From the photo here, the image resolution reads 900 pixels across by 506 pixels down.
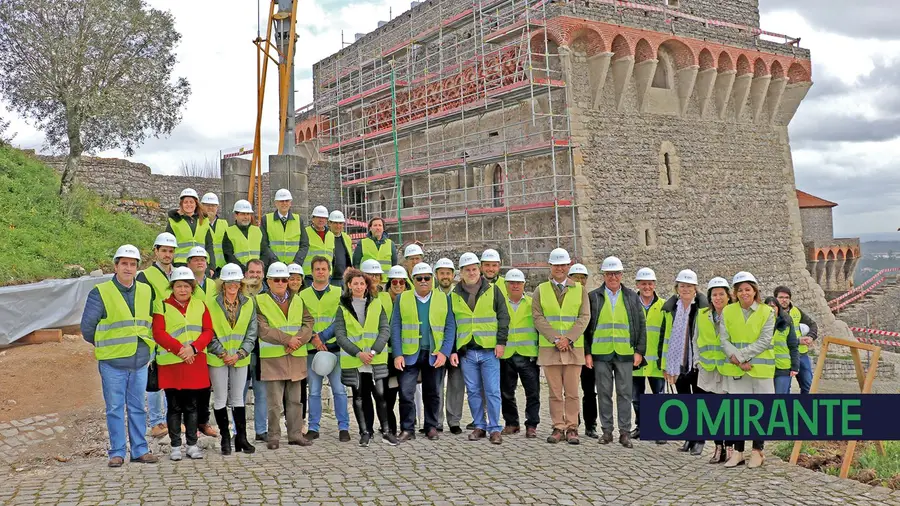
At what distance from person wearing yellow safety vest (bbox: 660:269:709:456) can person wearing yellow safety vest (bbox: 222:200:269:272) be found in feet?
15.0

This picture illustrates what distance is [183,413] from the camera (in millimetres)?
6258

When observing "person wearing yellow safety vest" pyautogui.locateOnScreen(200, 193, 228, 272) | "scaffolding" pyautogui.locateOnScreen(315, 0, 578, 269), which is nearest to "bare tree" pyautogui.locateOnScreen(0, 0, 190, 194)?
"scaffolding" pyautogui.locateOnScreen(315, 0, 578, 269)

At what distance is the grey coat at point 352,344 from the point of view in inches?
262

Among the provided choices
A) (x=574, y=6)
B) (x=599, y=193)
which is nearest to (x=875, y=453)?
(x=599, y=193)

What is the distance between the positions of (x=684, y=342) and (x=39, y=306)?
944 cm

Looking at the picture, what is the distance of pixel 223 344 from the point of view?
6.30 meters

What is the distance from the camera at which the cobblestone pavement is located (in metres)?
5.11

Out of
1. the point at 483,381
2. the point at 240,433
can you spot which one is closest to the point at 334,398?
the point at 240,433

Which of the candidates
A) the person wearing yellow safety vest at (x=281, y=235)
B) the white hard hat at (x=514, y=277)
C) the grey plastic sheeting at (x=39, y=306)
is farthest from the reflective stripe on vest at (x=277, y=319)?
the grey plastic sheeting at (x=39, y=306)

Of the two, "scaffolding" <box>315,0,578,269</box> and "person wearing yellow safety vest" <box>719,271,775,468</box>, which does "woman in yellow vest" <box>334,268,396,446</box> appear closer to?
"person wearing yellow safety vest" <box>719,271,775,468</box>

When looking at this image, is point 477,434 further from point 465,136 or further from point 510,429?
point 465,136

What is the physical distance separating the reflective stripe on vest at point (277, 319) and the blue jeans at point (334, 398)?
1.46ft

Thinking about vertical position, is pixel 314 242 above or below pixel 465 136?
below

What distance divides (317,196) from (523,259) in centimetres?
807
